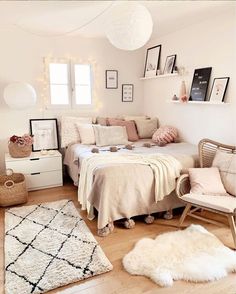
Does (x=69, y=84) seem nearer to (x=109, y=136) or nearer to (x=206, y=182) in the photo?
(x=109, y=136)

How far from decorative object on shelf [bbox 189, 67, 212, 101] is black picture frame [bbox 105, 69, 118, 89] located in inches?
54.8

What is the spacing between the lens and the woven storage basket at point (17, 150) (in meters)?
3.33

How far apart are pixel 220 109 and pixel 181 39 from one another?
1.21 meters

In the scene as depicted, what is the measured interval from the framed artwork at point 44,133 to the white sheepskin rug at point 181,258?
7.33ft

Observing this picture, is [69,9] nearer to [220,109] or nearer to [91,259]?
[220,109]

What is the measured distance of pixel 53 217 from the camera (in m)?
2.72

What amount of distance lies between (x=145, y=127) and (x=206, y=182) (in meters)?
1.71

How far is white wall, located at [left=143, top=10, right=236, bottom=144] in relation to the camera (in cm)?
284

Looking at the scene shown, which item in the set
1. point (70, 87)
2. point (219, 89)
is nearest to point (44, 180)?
point (70, 87)

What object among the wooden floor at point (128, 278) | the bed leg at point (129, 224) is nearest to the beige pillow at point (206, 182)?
the wooden floor at point (128, 278)

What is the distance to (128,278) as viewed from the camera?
6.01ft

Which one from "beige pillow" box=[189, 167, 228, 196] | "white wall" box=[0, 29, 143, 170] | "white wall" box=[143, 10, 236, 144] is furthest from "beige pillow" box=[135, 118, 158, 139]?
"beige pillow" box=[189, 167, 228, 196]

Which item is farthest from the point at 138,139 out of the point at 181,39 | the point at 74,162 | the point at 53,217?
the point at 53,217

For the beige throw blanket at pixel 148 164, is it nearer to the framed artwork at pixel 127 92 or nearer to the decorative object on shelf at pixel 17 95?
the decorative object on shelf at pixel 17 95
